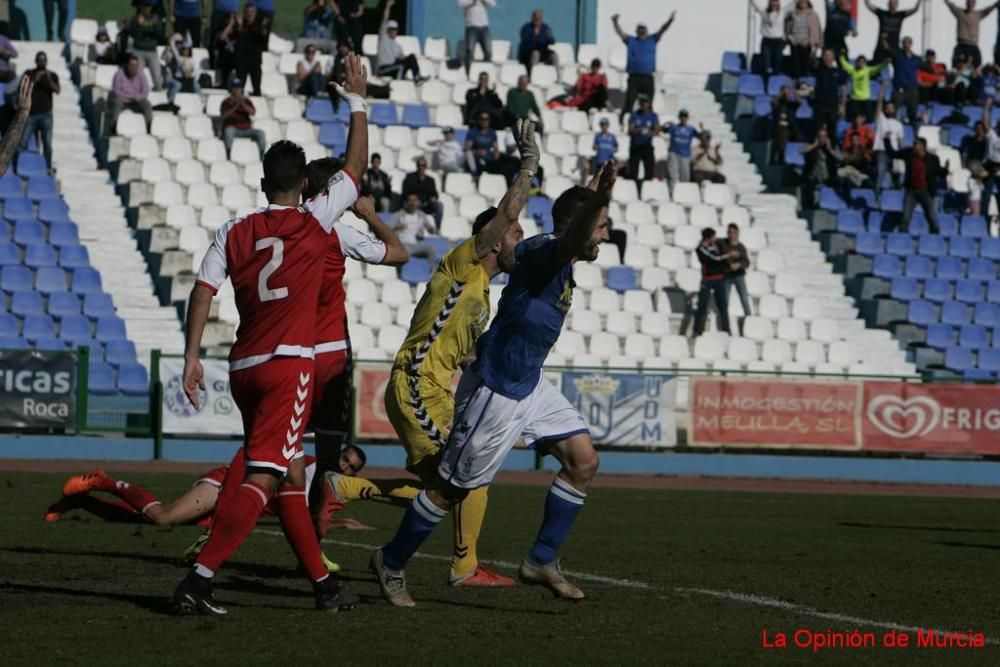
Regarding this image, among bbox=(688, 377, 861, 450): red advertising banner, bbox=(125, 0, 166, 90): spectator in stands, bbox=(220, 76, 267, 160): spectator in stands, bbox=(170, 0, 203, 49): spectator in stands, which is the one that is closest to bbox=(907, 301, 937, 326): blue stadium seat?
bbox=(688, 377, 861, 450): red advertising banner

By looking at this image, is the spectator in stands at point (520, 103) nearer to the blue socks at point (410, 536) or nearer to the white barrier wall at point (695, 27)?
the white barrier wall at point (695, 27)

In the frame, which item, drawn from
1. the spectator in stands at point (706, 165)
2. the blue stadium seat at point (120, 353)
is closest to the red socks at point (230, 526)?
the blue stadium seat at point (120, 353)

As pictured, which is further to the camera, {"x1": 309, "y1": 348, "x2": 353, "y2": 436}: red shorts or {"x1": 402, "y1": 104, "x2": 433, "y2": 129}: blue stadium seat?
{"x1": 402, "y1": 104, "x2": 433, "y2": 129}: blue stadium seat

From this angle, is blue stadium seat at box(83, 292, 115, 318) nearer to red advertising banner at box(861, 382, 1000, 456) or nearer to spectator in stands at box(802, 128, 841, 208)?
red advertising banner at box(861, 382, 1000, 456)

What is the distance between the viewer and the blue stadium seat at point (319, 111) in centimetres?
2984

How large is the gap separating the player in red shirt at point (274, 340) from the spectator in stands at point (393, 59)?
77.2ft

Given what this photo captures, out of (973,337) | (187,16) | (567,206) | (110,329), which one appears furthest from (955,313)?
(567,206)

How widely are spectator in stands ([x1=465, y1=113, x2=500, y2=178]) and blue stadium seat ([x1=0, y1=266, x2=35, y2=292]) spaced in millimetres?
7809

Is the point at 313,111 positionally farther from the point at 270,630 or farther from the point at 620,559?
the point at 270,630

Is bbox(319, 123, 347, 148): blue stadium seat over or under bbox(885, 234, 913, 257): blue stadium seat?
over

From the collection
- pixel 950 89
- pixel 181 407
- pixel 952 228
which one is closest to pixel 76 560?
pixel 181 407

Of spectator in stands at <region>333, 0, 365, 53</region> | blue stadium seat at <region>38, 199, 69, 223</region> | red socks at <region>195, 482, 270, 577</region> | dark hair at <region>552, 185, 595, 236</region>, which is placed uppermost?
spectator in stands at <region>333, 0, 365, 53</region>

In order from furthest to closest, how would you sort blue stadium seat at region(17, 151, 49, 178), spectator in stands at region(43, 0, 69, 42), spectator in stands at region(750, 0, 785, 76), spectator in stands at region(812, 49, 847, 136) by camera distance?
spectator in stands at region(750, 0, 785, 76), spectator in stands at region(812, 49, 847, 136), spectator in stands at region(43, 0, 69, 42), blue stadium seat at region(17, 151, 49, 178)

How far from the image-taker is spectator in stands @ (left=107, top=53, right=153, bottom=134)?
92.8 ft
